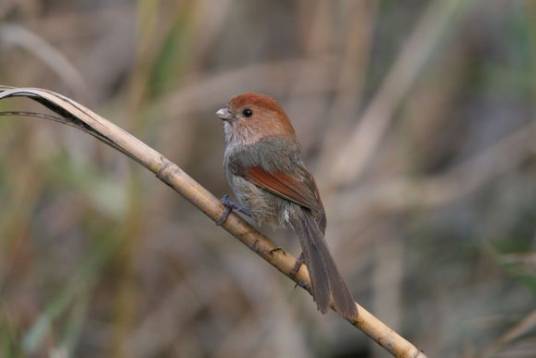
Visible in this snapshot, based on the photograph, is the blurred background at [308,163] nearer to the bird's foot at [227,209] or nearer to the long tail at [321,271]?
the bird's foot at [227,209]

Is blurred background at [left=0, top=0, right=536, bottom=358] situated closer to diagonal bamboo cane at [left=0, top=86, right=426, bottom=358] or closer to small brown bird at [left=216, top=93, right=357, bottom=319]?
small brown bird at [left=216, top=93, right=357, bottom=319]

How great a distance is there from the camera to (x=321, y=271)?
2.87 m

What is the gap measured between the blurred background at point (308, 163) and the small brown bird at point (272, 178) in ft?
1.42

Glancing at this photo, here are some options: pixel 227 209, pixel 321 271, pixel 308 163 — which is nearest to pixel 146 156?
pixel 227 209

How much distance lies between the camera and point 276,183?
3.38 m

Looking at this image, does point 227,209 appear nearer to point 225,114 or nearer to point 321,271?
point 321,271

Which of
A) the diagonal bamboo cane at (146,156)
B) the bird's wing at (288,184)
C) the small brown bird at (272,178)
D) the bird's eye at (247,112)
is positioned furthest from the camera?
the bird's eye at (247,112)

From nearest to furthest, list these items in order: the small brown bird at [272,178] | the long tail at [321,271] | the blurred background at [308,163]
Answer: the long tail at [321,271] → the small brown bird at [272,178] → the blurred background at [308,163]

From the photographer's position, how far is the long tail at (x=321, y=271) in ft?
8.42

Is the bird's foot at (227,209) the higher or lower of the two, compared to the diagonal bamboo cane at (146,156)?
higher

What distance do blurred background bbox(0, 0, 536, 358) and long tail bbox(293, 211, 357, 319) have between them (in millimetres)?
866

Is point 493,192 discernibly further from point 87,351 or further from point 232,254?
point 87,351

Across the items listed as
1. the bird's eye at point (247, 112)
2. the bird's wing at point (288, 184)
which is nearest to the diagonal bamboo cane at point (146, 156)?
the bird's wing at point (288, 184)

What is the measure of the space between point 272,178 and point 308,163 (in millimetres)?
2613
